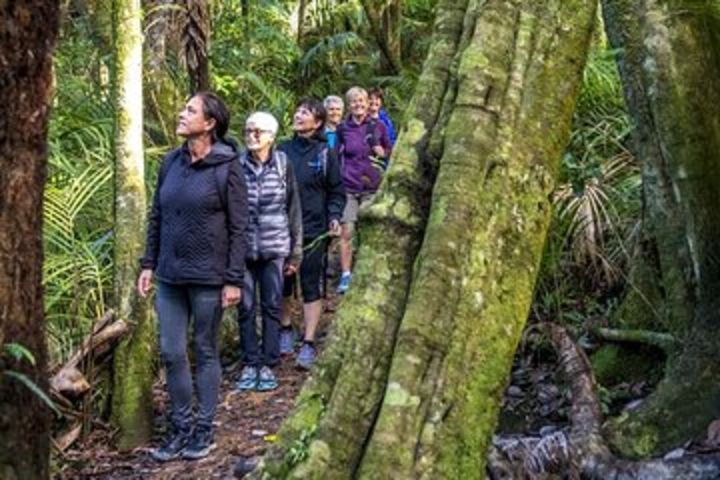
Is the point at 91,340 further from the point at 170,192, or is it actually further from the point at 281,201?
the point at 281,201

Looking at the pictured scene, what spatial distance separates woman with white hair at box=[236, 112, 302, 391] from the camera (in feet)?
22.8

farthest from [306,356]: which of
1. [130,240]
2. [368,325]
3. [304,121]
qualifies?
[368,325]

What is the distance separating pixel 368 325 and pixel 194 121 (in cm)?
239

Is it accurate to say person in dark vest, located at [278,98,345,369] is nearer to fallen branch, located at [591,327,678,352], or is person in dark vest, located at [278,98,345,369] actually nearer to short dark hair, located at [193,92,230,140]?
short dark hair, located at [193,92,230,140]

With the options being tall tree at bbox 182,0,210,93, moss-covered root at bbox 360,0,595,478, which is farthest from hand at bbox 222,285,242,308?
tall tree at bbox 182,0,210,93

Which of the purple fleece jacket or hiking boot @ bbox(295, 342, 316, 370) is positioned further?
the purple fleece jacket

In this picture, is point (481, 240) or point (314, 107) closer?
point (481, 240)

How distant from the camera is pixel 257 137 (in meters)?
6.84

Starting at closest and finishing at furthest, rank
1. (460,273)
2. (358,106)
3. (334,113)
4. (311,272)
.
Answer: (460,273) → (311,272) → (358,106) → (334,113)

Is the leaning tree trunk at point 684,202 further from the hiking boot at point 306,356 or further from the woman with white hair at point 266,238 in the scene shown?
the hiking boot at point 306,356

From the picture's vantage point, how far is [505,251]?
3.55 meters

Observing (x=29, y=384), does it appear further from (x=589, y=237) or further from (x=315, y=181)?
(x=589, y=237)

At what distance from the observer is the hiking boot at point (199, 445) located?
5.68 m

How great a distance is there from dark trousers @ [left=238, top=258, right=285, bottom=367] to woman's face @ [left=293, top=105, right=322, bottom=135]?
3.61ft
